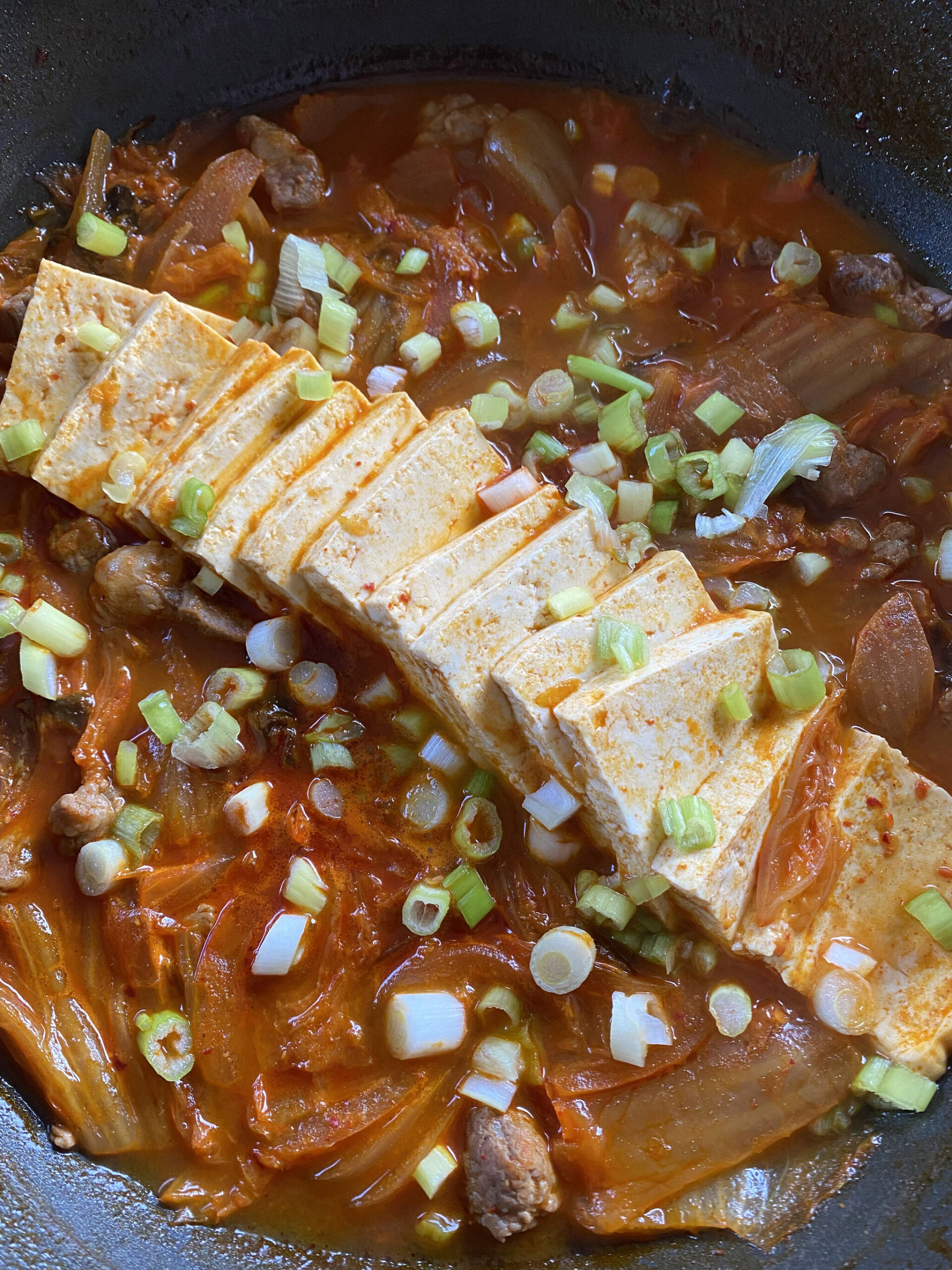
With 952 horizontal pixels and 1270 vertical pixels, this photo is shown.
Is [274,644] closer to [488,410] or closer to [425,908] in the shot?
[425,908]

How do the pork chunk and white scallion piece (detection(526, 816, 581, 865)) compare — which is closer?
the pork chunk

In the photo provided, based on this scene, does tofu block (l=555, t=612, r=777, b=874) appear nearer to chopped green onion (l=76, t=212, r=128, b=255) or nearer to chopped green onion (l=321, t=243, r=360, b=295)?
chopped green onion (l=321, t=243, r=360, b=295)

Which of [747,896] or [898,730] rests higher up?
[898,730]

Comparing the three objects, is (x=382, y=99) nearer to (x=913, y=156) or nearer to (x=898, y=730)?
(x=913, y=156)

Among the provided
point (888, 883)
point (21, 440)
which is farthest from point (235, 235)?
point (888, 883)

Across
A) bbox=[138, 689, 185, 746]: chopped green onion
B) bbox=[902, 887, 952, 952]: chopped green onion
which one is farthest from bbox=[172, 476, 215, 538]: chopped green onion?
bbox=[902, 887, 952, 952]: chopped green onion

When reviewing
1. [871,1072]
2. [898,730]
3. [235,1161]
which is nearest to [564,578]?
[898,730]
